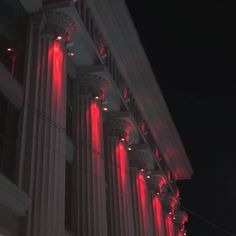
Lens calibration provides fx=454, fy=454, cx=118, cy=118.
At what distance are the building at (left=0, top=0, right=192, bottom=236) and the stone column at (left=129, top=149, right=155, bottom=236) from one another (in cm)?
5

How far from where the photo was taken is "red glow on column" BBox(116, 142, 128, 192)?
1641 centimetres

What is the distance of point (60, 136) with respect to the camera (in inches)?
434

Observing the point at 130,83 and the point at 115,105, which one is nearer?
the point at 115,105

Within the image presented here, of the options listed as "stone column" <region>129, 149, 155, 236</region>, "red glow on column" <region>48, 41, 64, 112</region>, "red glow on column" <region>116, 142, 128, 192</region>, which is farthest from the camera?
"stone column" <region>129, 149, 155, 236</region>

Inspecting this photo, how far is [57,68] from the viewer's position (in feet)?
39.0

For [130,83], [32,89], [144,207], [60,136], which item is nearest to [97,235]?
[60,136]

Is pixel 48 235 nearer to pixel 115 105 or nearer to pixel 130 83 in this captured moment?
pixel 115 105

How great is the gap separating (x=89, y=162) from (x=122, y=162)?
3.61 m

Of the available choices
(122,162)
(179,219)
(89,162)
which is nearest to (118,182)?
(122,162)

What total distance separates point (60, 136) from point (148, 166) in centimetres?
1085

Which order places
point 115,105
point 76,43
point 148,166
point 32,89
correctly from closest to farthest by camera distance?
point 32,89 < point 76,43 < point 115,105 < point 148,166

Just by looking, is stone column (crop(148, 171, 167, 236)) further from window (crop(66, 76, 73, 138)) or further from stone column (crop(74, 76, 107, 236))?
window (crop(66, 76, 73, 138))

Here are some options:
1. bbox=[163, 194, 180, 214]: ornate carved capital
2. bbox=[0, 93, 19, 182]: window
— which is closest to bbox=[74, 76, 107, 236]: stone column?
bbox=[0, 93, 19, 182]: window

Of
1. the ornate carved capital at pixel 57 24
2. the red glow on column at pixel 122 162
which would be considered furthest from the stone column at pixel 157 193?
the ornate carved capital at pixel 57 24
